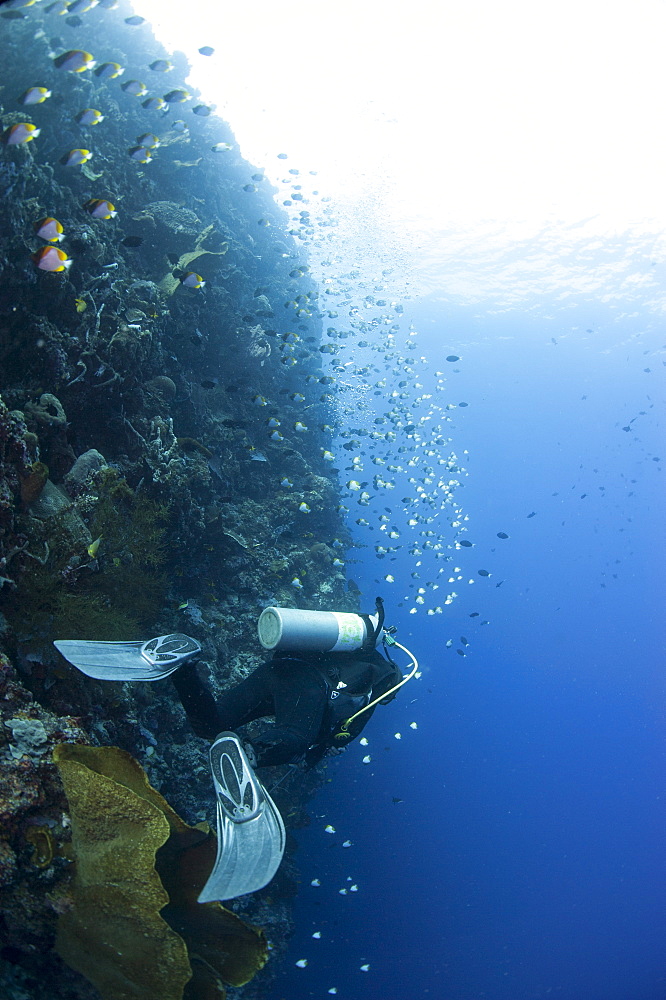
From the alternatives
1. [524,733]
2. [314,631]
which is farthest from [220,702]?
[524,733]

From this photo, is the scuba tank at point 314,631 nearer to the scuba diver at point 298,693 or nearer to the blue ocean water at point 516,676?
the scuba diver at point 298,693

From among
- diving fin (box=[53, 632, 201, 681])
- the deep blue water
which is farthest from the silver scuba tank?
the deep blue water

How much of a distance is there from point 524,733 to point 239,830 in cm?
6148

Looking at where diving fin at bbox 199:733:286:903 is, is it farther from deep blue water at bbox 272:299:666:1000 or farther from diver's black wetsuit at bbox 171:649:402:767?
deep blue water at bbox 272:299:666:1000

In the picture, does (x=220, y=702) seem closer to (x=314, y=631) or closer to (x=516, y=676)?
(x=314, y=631)

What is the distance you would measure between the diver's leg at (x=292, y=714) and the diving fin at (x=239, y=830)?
1.21ft

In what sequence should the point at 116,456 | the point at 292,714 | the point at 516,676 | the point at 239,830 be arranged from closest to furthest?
the point at 239,830
the point at 292,714
the point at 116,456
the point at 516,676

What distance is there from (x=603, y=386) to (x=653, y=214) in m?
29.0

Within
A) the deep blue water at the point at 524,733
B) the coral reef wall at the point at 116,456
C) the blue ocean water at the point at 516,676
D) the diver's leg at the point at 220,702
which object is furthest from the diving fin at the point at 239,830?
the deep blue water at the point at 524,733

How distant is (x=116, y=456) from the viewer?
22.9 feet

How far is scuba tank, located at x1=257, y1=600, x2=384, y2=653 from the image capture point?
5.00 metres

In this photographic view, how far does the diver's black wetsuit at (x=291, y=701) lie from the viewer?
14.3 feet

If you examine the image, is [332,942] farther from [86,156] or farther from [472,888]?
[86,156]

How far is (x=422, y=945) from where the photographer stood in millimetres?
18891
